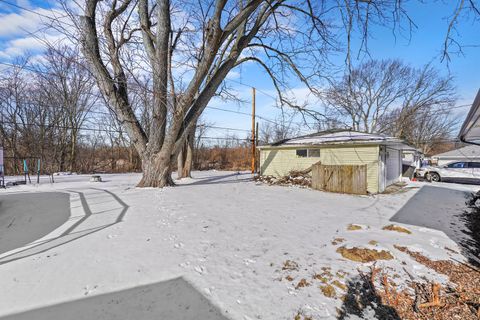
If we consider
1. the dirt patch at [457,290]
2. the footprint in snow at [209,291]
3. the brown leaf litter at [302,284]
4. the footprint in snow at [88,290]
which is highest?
the footprint in snow at [88,290]

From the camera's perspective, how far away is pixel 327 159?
1076cm

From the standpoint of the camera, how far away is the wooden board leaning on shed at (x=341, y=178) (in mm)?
8773

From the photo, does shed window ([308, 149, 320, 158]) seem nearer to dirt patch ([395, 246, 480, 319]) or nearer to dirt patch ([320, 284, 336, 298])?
dirt patch ([395, 246, 480, 319])

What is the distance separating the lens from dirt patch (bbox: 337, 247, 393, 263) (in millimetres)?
2953

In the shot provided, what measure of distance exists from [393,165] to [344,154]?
3.99 m

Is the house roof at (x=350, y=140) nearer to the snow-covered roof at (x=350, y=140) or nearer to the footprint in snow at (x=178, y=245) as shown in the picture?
the snow-covered roof at (x=350, y=140)

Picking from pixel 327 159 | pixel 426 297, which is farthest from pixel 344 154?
pixel 426 297

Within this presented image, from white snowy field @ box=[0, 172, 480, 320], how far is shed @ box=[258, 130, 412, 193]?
4.12m

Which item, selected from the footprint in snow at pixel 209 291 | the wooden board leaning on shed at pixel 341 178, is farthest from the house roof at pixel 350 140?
the footprint in snow at pixel 209 291

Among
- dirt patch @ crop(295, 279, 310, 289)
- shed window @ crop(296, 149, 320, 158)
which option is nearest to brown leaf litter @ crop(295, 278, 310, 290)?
dirt patch @ crop(295, 279, 310, 289)

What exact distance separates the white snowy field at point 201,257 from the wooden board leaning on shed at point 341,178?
3216mm

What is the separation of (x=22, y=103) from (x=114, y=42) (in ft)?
42.3

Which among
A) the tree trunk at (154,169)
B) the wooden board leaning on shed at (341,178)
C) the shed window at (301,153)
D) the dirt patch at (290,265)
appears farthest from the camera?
the shed window at (301,153)

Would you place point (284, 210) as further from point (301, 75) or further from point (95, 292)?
point (301, 75)
